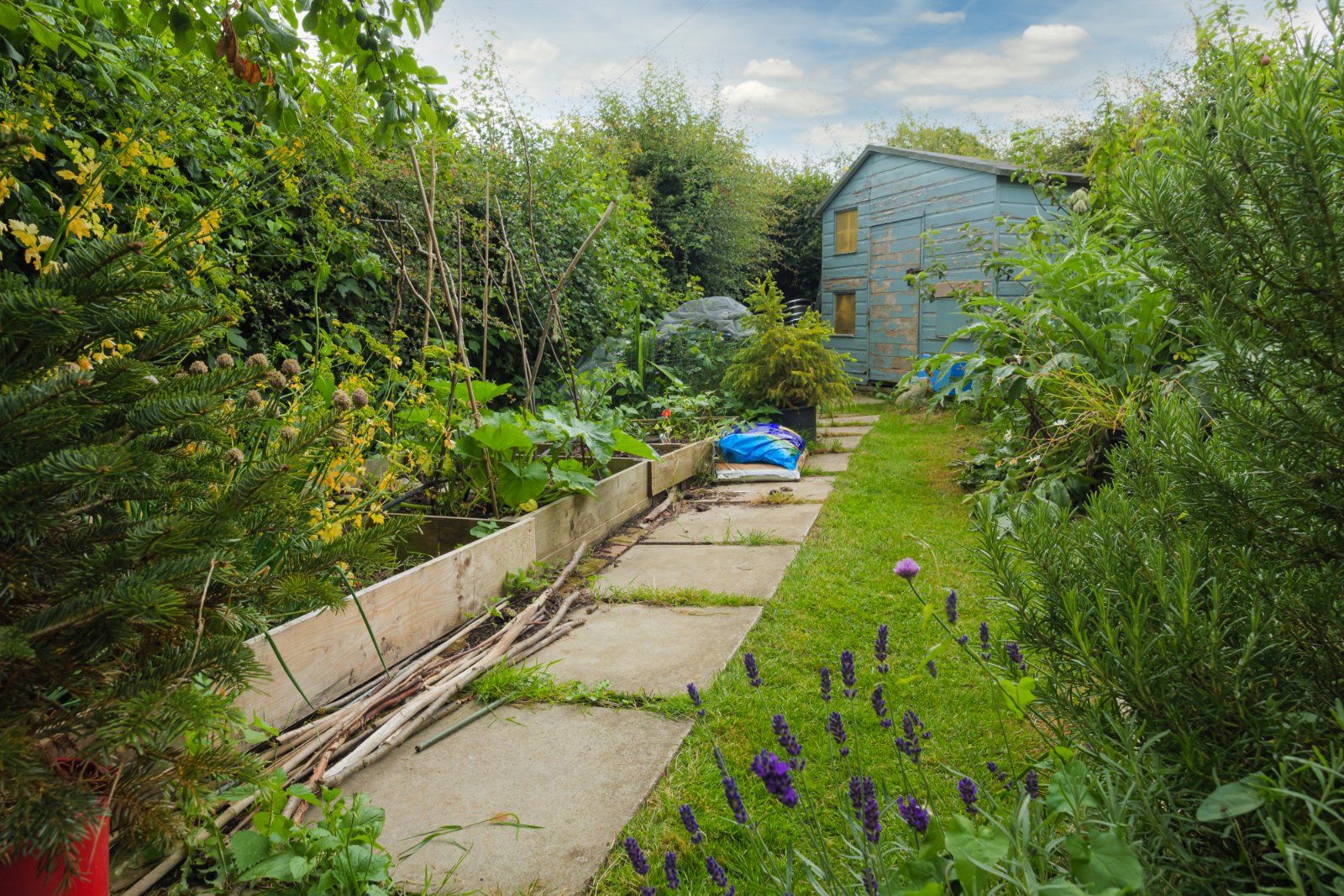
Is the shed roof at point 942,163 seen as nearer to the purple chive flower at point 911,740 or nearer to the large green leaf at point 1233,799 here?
the purple chive flower at point 911,740

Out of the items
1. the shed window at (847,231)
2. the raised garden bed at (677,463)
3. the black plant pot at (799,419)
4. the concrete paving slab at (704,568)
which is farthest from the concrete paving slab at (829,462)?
the shed window at (847,231)

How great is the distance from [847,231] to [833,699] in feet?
40.0

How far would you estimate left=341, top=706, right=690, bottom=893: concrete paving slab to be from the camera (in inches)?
56.6

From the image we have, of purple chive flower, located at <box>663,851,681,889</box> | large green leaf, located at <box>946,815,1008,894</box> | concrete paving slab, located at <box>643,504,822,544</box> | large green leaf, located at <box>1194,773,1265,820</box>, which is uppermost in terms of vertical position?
large green leaf, located at <box>1194,773,1265,820</box>

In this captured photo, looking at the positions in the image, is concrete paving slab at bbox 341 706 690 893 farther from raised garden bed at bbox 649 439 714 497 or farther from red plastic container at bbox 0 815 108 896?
raised garden bed at bbox 649 439 714 497

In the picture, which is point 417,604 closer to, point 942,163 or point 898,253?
point 942,163

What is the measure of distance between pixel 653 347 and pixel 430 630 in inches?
184

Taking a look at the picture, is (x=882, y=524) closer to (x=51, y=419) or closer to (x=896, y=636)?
(x=896, y=636)

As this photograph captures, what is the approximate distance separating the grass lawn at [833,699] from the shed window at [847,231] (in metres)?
9.88

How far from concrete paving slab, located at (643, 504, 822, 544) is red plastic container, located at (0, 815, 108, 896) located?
9.51 ft

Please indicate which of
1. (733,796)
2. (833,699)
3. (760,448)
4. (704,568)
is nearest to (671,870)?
(733,796)

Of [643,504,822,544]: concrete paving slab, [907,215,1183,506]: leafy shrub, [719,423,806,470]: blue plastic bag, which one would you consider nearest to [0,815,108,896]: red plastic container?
[643,504,822,544]: concrete paving slab

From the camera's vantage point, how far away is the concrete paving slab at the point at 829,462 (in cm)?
571

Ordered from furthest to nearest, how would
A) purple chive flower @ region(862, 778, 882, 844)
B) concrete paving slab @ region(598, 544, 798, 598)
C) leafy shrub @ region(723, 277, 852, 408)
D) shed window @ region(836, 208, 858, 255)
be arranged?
shed window @ region(836, 208, 858, 255) → leafy shrub @ region(723, 277, 852, 408) → concrete paving slab @ region(598, 544, 798, 598) → purple chive flower @ region(862, 778, 882, 844)
